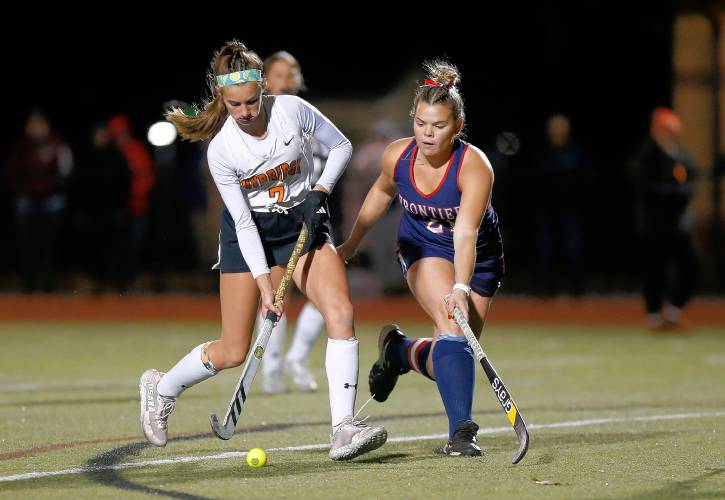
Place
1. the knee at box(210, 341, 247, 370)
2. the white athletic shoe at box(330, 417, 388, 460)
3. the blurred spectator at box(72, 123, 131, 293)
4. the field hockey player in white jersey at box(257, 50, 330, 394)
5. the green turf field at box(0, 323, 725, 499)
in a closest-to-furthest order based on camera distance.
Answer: the green turf field at box(0, 323, 725, 499), the white athletic shoe at box(330, 417, 388, 460), the knee at box(210, 341, 247, 370), the field hockey player in white jersey at box(257, 50, 330, 394), the blurred spectator at box(72, 123, 131, 293)

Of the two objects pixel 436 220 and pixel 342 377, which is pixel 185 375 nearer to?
pixel 342 377

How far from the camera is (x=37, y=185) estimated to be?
1653cm

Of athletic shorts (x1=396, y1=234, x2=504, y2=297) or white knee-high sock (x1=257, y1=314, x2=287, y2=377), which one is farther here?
white knee-high sock (x1=257, y1=314, x2=287, y2=377)

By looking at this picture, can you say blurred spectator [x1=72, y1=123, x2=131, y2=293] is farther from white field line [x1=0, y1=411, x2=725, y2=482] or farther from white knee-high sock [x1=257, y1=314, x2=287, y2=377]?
white field line [x1=0, y1=411, x2=725, y2=482]

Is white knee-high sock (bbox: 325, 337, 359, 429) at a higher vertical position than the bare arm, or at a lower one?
lower

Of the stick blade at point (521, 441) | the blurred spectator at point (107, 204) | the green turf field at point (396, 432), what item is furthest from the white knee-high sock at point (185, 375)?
the blurred spectator at point (107, 204)

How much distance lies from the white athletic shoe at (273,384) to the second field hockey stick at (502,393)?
9.93ft

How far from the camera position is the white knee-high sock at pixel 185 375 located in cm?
651

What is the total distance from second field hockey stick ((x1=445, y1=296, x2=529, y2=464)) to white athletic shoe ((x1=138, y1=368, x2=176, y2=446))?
148 cm

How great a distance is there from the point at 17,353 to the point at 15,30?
12668 millimetres

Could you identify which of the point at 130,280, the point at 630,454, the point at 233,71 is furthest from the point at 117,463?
the point at 130,280

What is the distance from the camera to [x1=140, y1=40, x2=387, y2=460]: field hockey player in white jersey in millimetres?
6184

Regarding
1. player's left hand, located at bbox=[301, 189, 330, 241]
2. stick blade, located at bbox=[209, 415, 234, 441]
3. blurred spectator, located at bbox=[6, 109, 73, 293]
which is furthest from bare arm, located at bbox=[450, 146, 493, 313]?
blurred spectator, located at bbox=[6, 109, 73, 293]

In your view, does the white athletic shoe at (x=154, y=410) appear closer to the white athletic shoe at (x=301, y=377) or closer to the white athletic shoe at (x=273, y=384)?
the white athletic shoe at (x=273, y=384)
